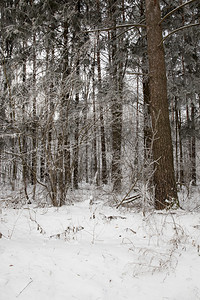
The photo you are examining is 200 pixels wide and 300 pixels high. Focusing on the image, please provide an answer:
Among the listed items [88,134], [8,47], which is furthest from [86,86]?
[8,47]

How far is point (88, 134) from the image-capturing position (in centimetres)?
447

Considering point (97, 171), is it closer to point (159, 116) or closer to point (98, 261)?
point (159, 116)

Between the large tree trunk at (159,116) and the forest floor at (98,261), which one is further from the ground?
the large tree trunk at (159,116)

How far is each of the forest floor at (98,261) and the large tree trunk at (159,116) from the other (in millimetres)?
969

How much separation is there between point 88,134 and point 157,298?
3.44 meters

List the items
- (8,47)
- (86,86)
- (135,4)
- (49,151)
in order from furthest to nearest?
(8,47), (135,4), (86,86), (49,151)

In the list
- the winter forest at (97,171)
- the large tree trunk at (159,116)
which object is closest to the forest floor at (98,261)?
the winter forest at (97,171)

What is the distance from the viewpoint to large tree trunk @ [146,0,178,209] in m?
3.97

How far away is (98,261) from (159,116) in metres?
3.23

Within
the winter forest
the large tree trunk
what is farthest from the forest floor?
the large tree trunk

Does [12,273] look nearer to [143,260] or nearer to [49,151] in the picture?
[143,260]

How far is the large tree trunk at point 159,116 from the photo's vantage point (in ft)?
13.0

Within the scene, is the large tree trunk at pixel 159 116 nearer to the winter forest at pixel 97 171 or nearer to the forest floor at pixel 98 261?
the winter forest at pixel 97 171

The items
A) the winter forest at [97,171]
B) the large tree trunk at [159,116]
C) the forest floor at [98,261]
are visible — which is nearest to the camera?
the forest floor at [98,261]
